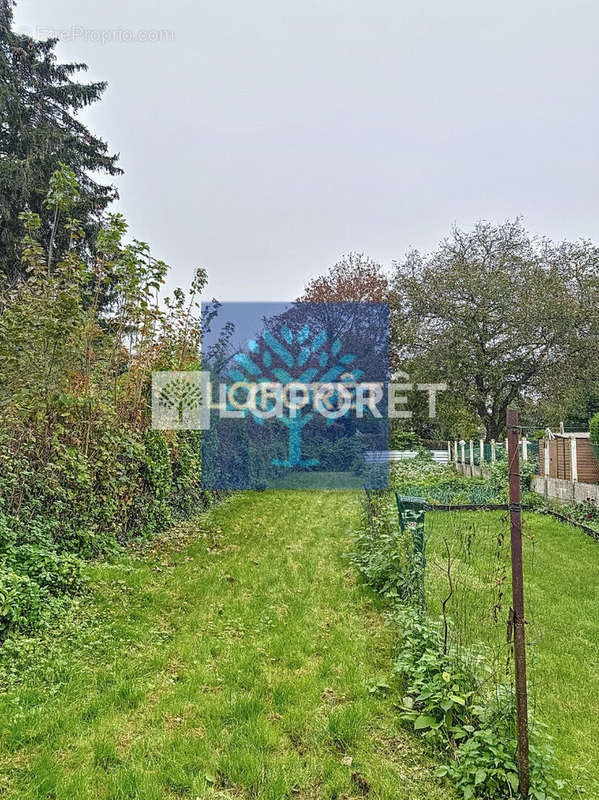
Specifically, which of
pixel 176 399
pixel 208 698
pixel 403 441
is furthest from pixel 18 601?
pixel 403 441

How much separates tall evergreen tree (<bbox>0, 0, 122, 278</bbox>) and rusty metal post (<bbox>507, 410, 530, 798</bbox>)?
12.1 m

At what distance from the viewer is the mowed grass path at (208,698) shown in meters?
1.89

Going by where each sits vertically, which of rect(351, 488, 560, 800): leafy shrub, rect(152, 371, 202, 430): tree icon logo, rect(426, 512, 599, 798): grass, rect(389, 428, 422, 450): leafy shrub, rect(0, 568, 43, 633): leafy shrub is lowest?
rect(426, 512, 599, 798): grass

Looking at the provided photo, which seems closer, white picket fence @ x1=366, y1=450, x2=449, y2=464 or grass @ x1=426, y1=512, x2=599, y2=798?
grass @ x1=426, y1=512, x2=599, y2=798

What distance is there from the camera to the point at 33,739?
2102mm

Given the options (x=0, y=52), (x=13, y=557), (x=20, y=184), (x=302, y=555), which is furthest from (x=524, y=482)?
(x=0, y=52)

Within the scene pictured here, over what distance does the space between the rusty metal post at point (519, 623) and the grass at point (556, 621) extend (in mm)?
296

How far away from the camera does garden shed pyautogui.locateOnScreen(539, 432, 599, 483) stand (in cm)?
→ 742

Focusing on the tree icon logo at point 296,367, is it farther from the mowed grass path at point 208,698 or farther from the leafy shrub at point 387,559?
the mowed grass path at point 208,698

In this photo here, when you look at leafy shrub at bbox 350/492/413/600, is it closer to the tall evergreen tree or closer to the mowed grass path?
the mowed grass path
